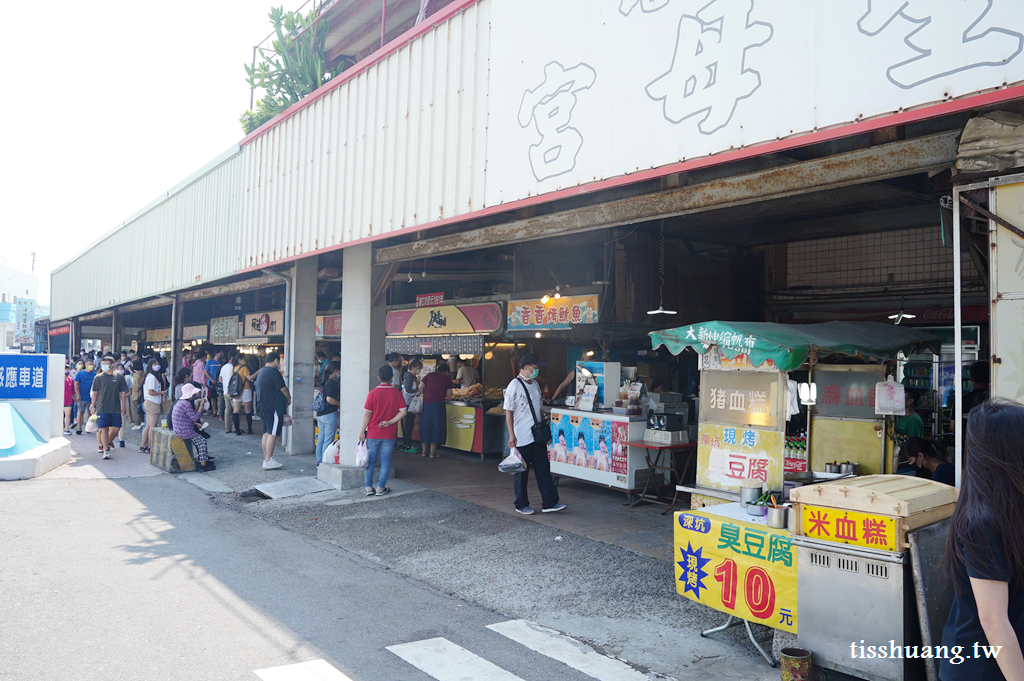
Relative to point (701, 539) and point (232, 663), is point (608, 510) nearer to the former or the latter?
point (701, 539)

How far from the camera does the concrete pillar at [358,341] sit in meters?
10.8

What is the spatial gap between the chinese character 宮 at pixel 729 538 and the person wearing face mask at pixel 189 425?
32.3ft

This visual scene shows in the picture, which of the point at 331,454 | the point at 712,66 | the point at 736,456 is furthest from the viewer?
the point at 331,454

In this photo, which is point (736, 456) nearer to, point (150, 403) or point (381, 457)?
point (381, 457)

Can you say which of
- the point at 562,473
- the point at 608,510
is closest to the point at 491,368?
the point at 562,473

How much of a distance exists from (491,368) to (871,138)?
9.76 meters

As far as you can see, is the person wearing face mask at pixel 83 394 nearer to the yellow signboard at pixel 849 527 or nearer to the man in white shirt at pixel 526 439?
the man in white shirt at pixel 526 439

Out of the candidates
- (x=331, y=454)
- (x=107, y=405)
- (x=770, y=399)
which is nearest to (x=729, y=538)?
(x=770, y=399)

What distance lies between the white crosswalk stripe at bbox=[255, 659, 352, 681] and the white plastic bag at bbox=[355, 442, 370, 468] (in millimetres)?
5393

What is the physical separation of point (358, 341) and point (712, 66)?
729 centimetres

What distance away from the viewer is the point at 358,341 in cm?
1093

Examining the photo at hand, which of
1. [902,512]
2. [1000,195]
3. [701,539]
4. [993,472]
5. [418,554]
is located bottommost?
[418,554]

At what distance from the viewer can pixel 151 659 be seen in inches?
169

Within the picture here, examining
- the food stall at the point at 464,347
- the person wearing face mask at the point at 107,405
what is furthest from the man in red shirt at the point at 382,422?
the person wearing face mask at the point at 107,405
